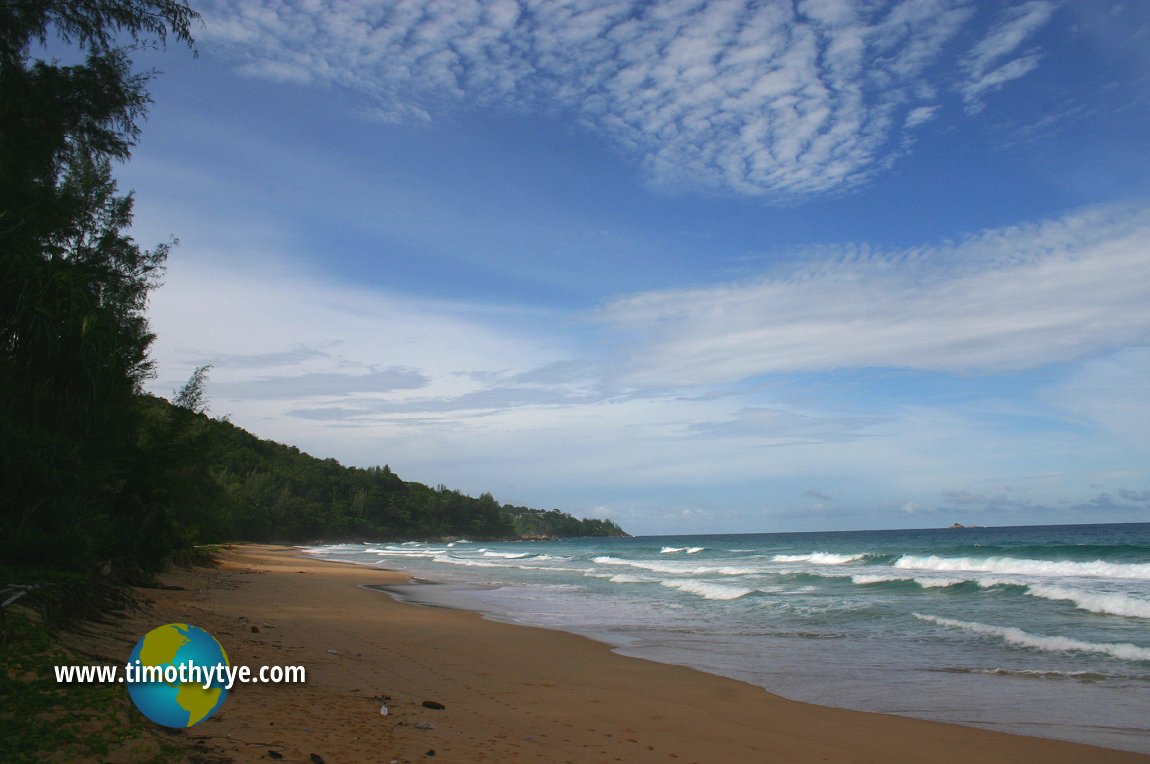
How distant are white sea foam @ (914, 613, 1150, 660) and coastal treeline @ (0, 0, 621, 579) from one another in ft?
50.5

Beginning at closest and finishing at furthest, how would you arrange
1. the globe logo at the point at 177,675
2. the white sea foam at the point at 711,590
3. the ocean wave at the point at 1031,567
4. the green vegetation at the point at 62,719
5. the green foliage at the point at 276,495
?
the green vegetation at the point at 62,719 < the globe logo at the point at 177,675 < the green foliage at the point at 276,495 < the white sea foam at the point at 711,590 < the ocean wave at the point at 1031,567

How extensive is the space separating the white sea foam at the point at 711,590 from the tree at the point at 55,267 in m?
17.6

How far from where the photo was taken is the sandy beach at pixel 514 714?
19.6 ft

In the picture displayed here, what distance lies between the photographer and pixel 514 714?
25.3 feet

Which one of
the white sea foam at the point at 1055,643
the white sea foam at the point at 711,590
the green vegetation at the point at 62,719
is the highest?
the green vegetation at the point at 62,719

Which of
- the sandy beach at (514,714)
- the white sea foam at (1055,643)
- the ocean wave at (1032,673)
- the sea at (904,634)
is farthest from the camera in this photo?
the white sea foam at (1055,643)

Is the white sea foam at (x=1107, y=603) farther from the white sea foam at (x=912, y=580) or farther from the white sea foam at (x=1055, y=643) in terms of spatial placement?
the white sea foam at (x=912, y=580)

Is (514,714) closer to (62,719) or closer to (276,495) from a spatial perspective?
(62,719)

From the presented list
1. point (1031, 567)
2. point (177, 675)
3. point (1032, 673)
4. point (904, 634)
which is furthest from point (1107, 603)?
point (177, 675)

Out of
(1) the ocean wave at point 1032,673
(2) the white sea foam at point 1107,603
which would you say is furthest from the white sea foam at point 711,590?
(1) the ocean wave at point 1032,673

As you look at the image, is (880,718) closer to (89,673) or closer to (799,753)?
(799,753)

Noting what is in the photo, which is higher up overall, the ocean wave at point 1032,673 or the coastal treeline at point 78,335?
the coastal treeline at point 78,335

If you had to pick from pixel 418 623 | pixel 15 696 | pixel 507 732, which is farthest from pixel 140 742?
pixel 418 623

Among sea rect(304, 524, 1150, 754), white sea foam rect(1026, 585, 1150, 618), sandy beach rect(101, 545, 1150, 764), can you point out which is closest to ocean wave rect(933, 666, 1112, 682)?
sea rect(304, 524, 1150, 754)
